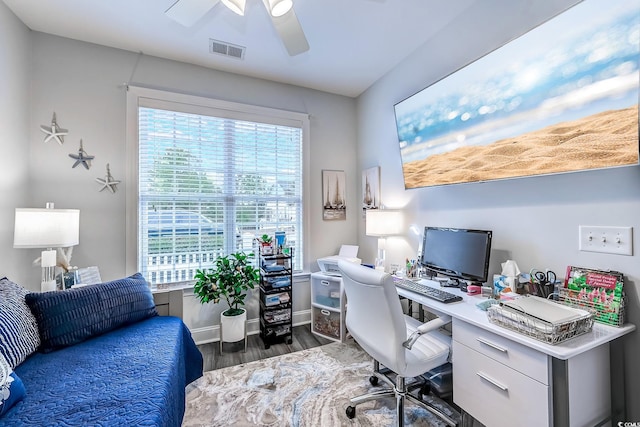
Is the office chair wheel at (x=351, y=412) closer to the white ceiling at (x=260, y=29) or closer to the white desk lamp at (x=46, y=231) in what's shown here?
the white desk lamp at (x=46, y=231)

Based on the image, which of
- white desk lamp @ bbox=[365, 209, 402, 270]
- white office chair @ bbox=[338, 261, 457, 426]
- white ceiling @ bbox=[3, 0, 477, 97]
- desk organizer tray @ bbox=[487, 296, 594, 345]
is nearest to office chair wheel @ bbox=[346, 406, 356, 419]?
white office chair @ bbox=[338, 261, 457, 426]

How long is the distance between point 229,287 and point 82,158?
5.45 ft

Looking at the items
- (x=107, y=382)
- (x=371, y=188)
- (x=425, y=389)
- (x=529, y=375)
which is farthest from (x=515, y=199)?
(x=107, y=382)

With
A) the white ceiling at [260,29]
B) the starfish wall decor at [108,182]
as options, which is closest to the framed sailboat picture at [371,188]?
the white ceiling at [260,29]

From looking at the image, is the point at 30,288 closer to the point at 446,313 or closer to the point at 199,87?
the point at 199,87

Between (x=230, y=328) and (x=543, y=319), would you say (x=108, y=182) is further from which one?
(x=543, y=319)

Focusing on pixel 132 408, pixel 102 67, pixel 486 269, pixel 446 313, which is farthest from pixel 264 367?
pixel 102 67

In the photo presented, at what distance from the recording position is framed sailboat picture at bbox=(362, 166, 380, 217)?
9.95 feet

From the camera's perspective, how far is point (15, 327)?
1.30 metres

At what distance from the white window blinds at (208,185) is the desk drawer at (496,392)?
2028 mm

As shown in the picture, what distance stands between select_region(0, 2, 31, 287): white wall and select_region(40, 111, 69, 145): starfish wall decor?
0.35ft

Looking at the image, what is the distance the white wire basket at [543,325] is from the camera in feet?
3.51

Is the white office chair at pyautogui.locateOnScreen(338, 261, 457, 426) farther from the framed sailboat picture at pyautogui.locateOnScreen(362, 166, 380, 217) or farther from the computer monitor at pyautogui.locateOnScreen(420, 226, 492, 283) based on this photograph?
the framed sailboat picture at pyautogui.locateOnScreen(362, 166, 380, 217)

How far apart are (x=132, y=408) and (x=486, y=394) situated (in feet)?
5.05
